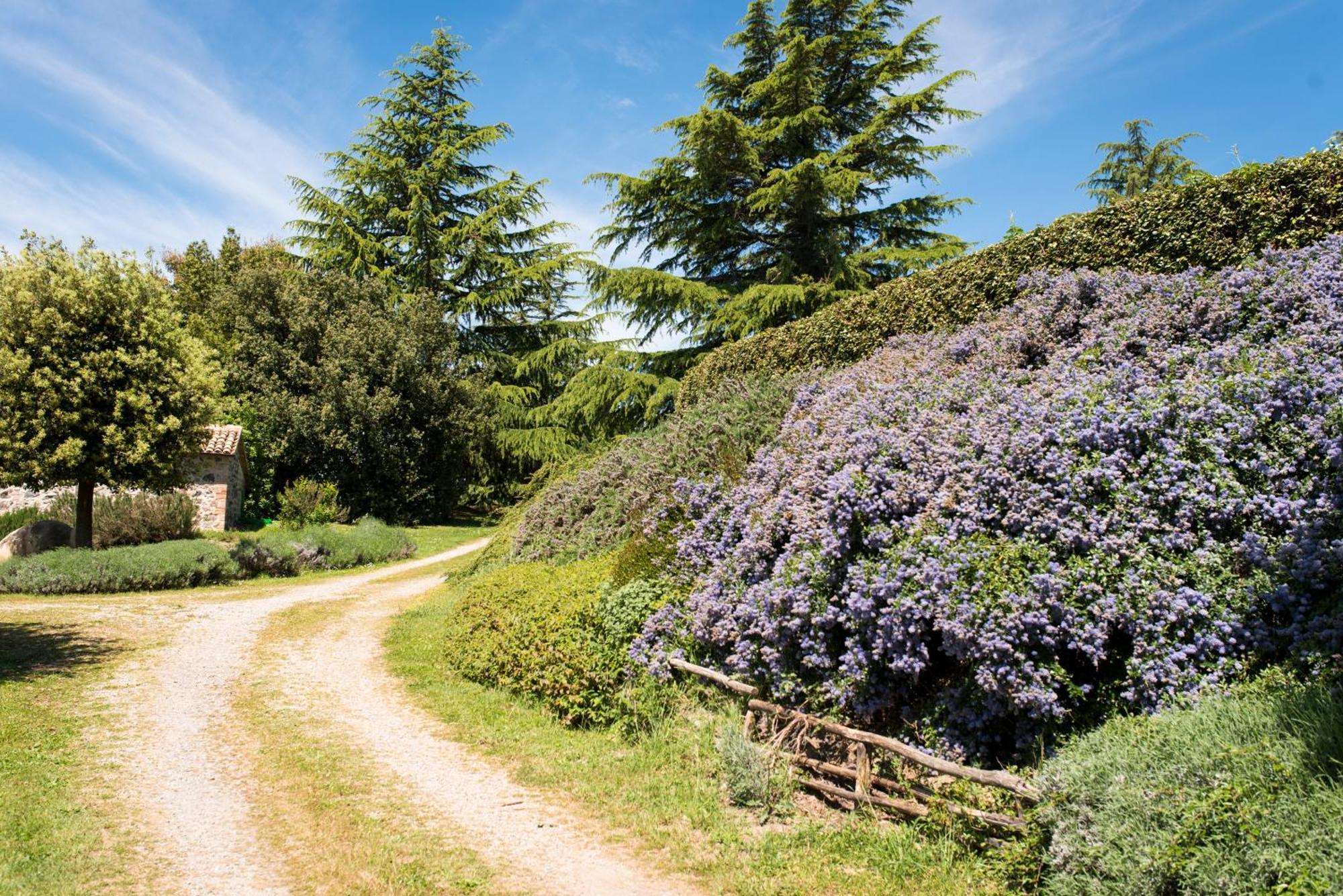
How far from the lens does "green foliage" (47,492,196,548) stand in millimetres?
17078

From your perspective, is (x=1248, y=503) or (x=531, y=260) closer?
(x=1248, y=503)

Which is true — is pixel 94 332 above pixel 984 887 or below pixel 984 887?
above

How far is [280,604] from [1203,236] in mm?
13649

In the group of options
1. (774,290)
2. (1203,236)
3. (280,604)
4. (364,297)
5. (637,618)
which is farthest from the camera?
(364,297)

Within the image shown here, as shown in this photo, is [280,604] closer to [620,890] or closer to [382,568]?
[382,568]

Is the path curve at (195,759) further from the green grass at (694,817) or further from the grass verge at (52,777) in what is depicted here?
the green grass at (694,817)

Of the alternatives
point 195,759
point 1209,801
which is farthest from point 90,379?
point 1209,801

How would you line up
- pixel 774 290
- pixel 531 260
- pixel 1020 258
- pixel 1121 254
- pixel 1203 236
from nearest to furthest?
pixel 1203 236 → pixel 1121 254 → pixel 1020 258 → pixel 774 290 → pixel 531 260

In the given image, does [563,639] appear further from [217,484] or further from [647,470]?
[217,484]

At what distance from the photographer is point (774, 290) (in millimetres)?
17203

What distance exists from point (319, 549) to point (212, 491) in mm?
6911

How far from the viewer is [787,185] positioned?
17.4 meters

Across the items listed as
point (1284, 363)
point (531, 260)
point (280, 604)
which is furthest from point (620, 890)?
point (531, 260)

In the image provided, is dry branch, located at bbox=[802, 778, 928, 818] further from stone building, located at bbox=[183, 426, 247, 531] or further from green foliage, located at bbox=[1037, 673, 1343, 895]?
stone building, located at bbox=[183, 426, 247, 531]
